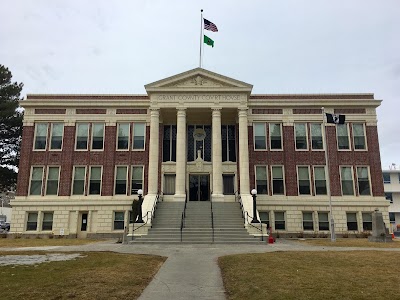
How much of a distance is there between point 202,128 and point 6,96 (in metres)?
21.8

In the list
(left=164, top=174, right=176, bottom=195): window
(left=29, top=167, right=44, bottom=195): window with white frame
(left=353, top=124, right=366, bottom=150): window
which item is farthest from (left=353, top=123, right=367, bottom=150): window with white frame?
(left=29, top=167, right=44, bottom=195): window with white frame

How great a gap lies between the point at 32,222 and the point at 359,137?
3005 cm

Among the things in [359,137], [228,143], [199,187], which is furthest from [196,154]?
[359,137]

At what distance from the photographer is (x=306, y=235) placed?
29453mm

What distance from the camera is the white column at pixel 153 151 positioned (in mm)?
28438

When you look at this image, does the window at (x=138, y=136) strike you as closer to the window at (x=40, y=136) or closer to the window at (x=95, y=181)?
the window at (x=95, y=181)

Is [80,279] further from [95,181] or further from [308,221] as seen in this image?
[308,221]

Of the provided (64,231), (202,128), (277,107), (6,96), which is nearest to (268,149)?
(277,107)

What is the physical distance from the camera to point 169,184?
104ft

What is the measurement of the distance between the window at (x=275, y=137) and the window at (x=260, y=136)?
609mm

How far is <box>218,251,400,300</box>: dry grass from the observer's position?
7699mm

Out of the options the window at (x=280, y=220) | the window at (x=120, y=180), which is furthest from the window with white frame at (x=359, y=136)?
the window at (x=120, y=180)

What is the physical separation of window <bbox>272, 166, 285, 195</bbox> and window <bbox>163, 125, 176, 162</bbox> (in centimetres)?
919

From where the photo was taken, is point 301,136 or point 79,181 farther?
point 301,136
